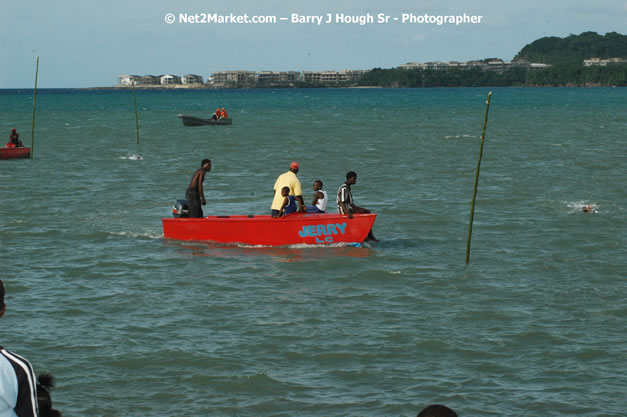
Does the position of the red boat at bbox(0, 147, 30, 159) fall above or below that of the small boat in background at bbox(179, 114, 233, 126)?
below

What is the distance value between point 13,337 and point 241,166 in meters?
26.6

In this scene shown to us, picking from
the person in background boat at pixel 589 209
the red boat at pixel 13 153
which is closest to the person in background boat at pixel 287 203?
the person in background boat at pixel 589 209

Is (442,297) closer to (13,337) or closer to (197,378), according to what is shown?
(197,378)

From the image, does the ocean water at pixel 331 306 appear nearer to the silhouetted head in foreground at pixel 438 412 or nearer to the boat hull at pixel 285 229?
the boat hull at pixel 285 229

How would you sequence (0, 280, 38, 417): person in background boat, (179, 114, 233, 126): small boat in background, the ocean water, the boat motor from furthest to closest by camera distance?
(179, 114, 233, 126): small boat in background
the boat motor
the ocean water
(0, 280, 38, 417): person in background boat

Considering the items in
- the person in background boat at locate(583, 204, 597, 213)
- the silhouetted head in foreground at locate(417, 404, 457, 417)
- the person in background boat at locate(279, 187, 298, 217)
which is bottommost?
the person in background boat at locate(583, 204, 597, 213)

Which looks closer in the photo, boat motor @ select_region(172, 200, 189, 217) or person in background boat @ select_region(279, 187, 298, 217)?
person in background boat @ select_region(279, 187, 298, 217)

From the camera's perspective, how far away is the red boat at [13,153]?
3800 centimetres

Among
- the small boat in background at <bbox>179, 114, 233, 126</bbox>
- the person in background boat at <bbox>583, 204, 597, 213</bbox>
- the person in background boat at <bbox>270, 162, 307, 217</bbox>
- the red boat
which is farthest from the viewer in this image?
the small boat in background at <bbox>179, 114, 233, 126</bbox>

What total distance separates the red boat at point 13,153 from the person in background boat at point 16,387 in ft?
116

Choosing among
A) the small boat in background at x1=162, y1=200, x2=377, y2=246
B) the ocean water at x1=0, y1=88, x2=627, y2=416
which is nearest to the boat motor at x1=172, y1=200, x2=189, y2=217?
the small boat in background at x1=162, y1=200, x2=377, y2=246

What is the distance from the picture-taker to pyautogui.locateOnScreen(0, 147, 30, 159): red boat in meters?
38.0

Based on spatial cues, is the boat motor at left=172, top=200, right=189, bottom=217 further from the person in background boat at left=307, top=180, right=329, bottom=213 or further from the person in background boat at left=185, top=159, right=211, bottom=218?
the person in background boat at left=307, top=180, right=329, bottom=213

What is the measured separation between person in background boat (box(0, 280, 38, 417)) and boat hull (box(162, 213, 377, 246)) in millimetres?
13332
